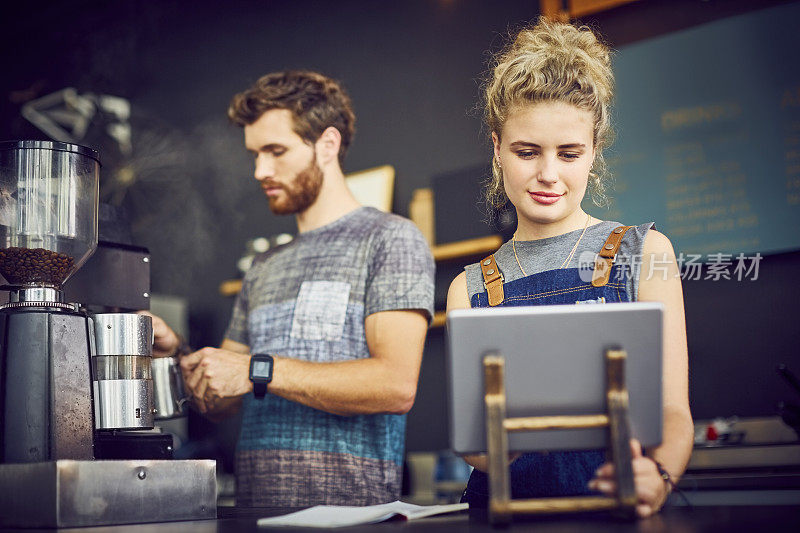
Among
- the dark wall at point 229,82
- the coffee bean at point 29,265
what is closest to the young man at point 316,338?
the coffee bean at point 29,265

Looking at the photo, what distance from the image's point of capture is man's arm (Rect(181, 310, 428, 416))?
5.71 feet

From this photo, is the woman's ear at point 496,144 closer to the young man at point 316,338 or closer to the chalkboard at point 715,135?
the young man at point 316,338

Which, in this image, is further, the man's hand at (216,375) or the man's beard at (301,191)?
the man's beard at (301,191)

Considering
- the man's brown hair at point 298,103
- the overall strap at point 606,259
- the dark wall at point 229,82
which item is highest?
the dark wall at point 229,82

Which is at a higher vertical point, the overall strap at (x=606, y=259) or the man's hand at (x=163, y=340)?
the overall strap at (x=606, y=259)

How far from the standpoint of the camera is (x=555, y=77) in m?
1.38

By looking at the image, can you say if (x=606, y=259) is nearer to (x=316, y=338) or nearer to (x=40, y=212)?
(x=316, y=338)

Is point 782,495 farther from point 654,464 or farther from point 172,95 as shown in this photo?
point 172,95

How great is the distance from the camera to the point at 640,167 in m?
2.71

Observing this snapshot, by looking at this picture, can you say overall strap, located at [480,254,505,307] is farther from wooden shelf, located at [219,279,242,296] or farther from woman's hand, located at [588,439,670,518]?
wooden shelf, located at [219,279,242,296]

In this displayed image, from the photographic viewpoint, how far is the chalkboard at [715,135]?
246 centimetres

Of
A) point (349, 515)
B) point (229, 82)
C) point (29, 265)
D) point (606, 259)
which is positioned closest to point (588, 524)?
point (349, 515)

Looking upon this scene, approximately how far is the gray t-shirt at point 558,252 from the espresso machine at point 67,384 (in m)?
0.58

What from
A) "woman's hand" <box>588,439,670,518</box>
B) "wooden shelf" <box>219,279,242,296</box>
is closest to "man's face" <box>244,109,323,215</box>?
"woman's hand" <box>588,439,670,518</box>
